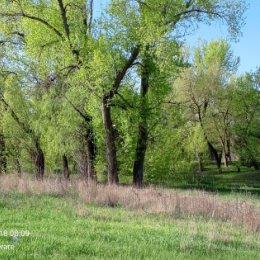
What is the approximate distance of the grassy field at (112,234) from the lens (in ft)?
22.8

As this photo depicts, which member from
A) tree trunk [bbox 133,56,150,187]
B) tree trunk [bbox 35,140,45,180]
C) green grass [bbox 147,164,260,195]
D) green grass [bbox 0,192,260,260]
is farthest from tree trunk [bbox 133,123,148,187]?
green grass [bbox 0,192,260,260]

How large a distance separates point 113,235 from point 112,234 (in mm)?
112

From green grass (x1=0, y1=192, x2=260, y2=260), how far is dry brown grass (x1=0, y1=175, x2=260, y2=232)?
54 centimetres

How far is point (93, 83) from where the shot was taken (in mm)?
19000

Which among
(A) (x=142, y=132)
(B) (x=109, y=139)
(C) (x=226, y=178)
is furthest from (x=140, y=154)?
(C) (x=226, y=178)

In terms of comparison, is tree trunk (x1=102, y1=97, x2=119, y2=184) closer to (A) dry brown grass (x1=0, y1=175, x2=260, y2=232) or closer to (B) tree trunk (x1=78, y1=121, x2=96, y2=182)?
(B) tree trunk (x1=78, y1=121, x2=96, y2=182)

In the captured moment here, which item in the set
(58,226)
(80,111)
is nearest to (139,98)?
(80,111)

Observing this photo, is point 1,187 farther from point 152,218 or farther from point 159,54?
point 159,54

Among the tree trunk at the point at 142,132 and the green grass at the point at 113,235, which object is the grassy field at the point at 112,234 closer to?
the green grass at the point at 113,235

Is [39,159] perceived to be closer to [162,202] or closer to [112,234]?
[162,202]

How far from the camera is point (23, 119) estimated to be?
27.9 meters

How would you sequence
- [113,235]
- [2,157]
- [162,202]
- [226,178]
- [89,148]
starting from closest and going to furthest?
[113,235]
[162,202]
[89,148]
[2,157]
[226,178]

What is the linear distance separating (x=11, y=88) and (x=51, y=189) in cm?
1380

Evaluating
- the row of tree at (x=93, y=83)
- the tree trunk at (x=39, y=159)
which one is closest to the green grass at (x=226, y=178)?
the row of tree at (x=93, y=83)
